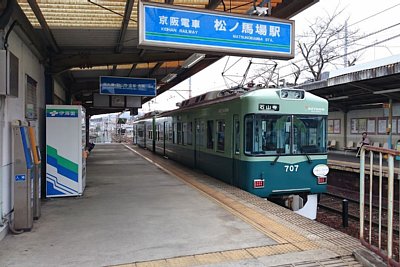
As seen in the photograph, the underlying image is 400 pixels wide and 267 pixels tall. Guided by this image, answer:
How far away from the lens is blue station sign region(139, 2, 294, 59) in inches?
178

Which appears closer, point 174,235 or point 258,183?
point 174,235

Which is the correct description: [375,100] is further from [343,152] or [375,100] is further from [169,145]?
[169,145]

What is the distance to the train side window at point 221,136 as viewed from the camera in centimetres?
815

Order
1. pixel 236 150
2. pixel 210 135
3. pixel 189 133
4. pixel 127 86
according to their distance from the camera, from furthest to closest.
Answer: pixel 127 86 → pixel 189 133 → pixel 210 135 → pixel 236 150

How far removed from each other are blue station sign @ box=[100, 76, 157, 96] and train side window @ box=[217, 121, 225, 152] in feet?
15.7

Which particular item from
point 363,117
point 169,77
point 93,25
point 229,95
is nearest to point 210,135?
point 229,95

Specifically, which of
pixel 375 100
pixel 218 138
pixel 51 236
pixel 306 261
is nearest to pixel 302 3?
pixel 218 138

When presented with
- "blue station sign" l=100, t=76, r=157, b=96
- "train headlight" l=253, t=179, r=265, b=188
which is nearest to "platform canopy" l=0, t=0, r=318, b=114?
"train headlight" l=253, t=179, r=265, b=188

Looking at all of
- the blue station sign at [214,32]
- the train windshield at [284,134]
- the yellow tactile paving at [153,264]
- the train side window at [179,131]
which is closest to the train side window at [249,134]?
the train windshield at [284,134]

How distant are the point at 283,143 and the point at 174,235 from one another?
11.3ft

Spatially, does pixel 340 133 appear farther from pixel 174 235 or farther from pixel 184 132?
pixel 174 235

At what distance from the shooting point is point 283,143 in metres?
7.12

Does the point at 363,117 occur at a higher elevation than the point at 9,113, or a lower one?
higher

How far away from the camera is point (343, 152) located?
63.3 ft
